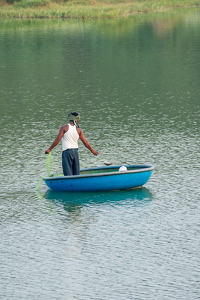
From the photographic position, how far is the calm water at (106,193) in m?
9.87

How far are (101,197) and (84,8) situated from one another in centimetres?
6290

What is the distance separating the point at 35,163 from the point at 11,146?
7.63 ft

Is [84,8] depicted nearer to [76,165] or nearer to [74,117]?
[74,117]

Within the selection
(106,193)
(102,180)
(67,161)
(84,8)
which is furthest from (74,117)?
(84,8)

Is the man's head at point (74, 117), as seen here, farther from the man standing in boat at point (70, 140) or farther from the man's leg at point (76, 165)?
the man's leg at point (76, 165)

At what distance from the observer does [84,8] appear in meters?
74.2

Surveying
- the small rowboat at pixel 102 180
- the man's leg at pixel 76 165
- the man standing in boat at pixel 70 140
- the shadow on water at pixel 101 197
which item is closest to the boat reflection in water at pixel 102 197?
the shadow on water at pixel 101 197

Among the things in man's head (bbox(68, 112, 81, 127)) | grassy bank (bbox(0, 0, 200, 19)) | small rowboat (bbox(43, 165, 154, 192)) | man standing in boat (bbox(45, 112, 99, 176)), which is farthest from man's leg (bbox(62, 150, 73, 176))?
grassy bank (bbox(0, 0, 200, 19))

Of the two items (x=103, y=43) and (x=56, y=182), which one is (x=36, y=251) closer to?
(x=56, y=182)

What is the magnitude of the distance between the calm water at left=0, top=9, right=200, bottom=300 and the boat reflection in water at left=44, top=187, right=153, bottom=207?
0.02 metres

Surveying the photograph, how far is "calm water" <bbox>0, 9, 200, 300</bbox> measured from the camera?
987 centimetres

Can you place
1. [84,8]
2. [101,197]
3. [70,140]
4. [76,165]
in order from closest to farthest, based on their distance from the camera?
[101,197] < [70,140] < [76,165] < [84,8]

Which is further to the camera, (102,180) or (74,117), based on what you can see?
(74,117)

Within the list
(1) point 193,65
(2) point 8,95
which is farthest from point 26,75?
(1) point 193,65
